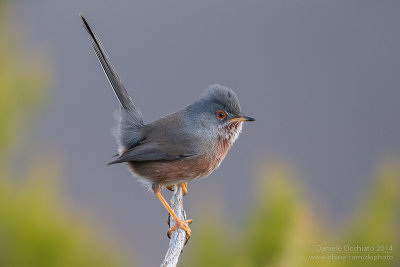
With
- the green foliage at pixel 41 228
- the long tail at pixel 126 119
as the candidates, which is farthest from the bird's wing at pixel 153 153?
the green foliage at pixel 41 228

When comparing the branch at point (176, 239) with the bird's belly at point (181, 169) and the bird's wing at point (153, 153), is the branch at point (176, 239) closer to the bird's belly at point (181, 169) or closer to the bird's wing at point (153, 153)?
the bird's belly at point (181, 169)

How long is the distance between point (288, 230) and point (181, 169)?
0.97m

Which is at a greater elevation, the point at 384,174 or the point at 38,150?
the point at 38,150

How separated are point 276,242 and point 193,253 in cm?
99

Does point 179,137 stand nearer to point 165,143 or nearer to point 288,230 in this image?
point 165,143

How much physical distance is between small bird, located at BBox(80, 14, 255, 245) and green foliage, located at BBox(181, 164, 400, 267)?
24.0 inches

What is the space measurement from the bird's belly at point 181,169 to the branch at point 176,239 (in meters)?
0.18

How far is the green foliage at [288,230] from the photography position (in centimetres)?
425

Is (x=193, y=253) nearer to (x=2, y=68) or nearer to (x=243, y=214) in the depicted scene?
(x=243, y=214)

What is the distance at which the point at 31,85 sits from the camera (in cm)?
698

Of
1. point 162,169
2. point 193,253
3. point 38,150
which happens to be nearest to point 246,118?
point 162,169

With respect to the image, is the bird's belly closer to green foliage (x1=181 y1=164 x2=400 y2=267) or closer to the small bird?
the small bird

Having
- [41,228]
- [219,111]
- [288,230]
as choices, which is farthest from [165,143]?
[41,228]

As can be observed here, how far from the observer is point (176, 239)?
3838 mm
